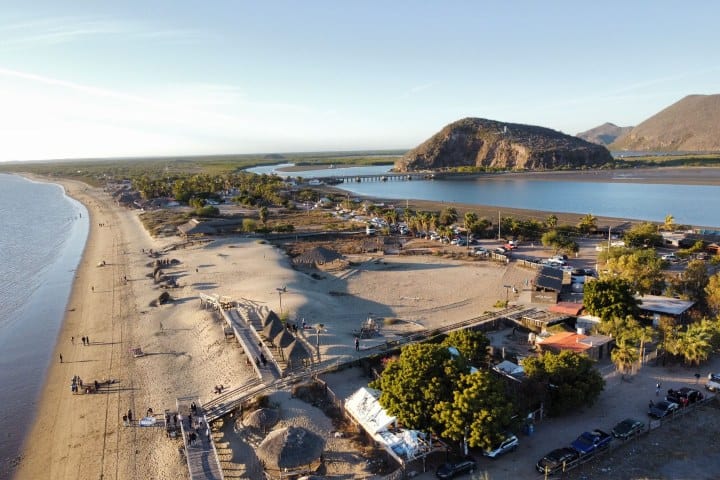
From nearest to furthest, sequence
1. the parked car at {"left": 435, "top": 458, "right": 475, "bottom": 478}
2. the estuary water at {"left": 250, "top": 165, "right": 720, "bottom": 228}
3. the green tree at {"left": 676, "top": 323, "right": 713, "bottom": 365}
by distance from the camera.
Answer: the parked car at {"left": 435, "top": 458, "right": 475, "bottom": 478} < the green tree at {"left": 676, "top": 323, "right": 713, "bottom": 365} < the estuary water at {"left": 250, "top": 165, "right": 720, "bottom": 228}

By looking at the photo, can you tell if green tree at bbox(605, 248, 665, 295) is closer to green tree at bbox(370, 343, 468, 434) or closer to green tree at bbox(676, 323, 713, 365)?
green tree at bbox(676, 323, 713, 365)

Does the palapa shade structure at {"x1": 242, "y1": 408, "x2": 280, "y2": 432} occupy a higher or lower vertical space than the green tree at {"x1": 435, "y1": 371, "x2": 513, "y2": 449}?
lower

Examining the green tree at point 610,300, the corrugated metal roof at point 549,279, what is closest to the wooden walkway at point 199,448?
the green tree at point 610,300

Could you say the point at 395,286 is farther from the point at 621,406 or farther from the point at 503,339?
the point at 621,406

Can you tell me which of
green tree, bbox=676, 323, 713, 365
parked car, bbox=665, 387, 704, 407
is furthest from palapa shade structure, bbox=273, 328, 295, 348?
green tree, bbox=676, 323, 713, 365

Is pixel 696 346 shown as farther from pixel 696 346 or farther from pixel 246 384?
pixel 246 384

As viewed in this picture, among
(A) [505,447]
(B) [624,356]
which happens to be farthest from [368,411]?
(B) [624,356]

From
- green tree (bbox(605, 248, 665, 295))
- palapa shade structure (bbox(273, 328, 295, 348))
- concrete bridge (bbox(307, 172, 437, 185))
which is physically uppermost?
concrete bridge (bbox(307, 172, 437, 185))
